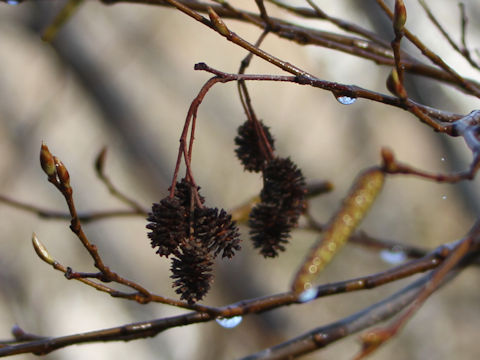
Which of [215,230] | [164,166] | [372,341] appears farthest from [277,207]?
[164,166]

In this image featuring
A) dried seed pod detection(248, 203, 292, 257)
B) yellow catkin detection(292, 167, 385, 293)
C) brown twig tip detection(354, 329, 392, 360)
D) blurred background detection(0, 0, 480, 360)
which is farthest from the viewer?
blurred background detection(0, 0, 480, 360)

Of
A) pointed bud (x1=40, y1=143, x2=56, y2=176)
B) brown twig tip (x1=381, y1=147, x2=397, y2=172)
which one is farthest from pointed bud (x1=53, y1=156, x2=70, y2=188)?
brown twig tip (x1=381, y1=147, x2=397, y2=172)

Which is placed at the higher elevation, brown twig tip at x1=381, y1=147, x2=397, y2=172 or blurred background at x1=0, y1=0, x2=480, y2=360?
blurred background at x1=0, y1=0, x2=480, y2=360

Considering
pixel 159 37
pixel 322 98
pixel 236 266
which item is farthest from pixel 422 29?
pixel 159 37

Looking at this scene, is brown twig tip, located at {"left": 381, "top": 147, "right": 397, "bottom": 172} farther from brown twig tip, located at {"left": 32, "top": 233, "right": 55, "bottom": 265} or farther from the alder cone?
brown twig tip, located at {"left": 32, "top": 233, "right": 55, "bottom": 265}

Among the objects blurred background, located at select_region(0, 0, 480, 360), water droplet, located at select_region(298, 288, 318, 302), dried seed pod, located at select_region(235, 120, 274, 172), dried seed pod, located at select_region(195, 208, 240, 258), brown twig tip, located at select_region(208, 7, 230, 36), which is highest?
blurred background, located at select_region(0, 0, 480, 360)

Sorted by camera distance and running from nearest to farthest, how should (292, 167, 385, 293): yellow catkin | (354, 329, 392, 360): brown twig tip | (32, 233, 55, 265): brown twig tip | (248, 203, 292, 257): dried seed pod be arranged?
(354, 329, 392, 360): brown twig tip → (32, 233, 55, 265): brown twig tip → (248, 203, 292, 257): dried seed pod → (292, 167, 385, 293): yellow catkin
